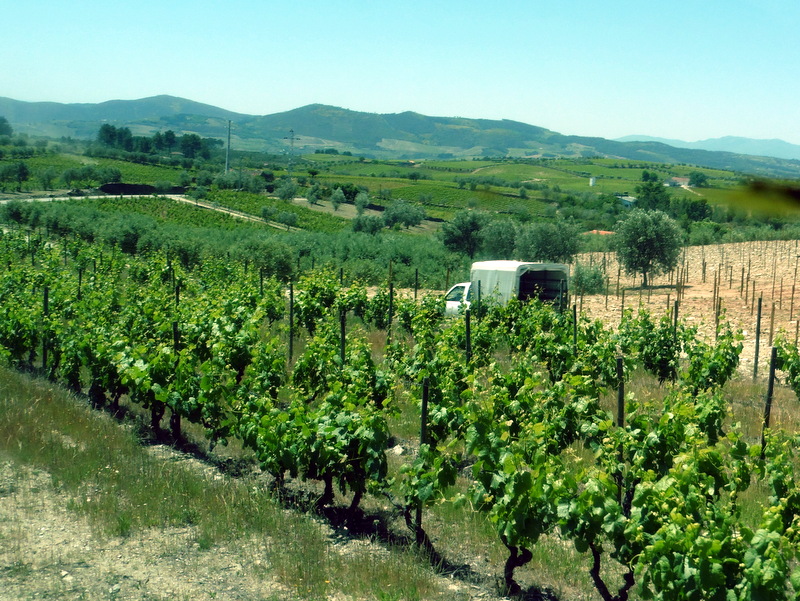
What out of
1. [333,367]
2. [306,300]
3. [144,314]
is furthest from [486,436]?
[306,300]

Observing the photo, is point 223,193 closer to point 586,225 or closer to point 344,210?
point 344,210

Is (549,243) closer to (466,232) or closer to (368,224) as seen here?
(466,232)

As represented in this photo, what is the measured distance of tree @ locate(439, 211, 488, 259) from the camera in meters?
43.7

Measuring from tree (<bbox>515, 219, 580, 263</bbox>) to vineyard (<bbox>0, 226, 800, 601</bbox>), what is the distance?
21.7m

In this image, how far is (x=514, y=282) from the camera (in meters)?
18.7

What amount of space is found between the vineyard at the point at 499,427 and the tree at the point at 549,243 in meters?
21.7

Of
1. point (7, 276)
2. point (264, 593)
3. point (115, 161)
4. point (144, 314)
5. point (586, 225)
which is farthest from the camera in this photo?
point (115, 161)

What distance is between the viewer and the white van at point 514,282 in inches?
742

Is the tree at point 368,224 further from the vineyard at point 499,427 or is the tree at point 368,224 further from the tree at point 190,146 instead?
the tree at point 190,146

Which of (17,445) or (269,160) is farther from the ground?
(269,160)

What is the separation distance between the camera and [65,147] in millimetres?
101250

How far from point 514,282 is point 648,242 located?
17.2 meters

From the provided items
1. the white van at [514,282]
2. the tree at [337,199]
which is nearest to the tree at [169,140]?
the tree at [337,199]

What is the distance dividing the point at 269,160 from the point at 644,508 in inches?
5688
